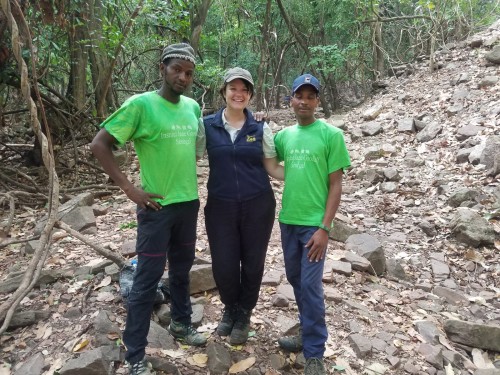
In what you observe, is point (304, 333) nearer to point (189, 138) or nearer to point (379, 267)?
point (189, 138)

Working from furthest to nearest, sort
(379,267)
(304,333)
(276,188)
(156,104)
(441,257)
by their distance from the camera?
1. (276,188)
2. (441,257)
3. (379,267)
4. (304,333)
5. (156,104)

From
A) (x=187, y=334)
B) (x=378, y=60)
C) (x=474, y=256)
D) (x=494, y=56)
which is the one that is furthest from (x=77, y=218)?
(x=378, y=60)

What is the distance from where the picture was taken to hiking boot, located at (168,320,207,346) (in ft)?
9.46

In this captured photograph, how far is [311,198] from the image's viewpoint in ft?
8.66

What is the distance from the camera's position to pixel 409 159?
7820mm

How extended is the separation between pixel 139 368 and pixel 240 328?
2.55 feet

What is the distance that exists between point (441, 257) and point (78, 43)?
6.33m

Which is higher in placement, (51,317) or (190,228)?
(190,228)

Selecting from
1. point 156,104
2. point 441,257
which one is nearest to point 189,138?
point 156,104

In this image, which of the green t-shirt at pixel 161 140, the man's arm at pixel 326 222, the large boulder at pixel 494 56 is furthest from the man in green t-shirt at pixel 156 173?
the large boulder at pixel 494 56

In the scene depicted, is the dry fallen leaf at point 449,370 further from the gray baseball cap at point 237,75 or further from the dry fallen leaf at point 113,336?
the gray baseball cap at point 237,75

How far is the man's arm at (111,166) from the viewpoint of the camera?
2326 millimetres

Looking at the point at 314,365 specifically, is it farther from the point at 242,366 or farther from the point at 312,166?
the point at 312,166

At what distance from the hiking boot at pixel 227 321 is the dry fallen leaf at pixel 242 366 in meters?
0.25
